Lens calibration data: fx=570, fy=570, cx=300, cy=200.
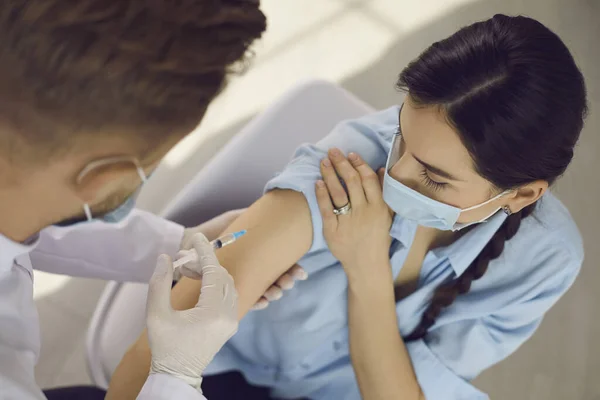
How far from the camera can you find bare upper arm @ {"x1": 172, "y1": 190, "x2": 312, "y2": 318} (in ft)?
3.40

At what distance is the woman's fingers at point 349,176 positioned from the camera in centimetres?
106

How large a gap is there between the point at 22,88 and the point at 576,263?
105 centimetres

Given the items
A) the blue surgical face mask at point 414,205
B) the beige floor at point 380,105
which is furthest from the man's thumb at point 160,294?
the beige floor at point 380,105

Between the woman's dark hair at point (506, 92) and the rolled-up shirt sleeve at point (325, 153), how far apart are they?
0.70 ft

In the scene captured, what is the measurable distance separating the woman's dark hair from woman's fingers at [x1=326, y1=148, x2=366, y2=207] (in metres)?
0.18

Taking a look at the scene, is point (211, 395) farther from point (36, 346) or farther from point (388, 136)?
point (388, 136)

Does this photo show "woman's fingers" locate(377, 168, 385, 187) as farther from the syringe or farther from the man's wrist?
the man's wrist

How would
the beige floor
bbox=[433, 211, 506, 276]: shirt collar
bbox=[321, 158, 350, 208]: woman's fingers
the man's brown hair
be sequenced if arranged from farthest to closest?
the beige floor → bbox=[433, 211, 506, 276]: shirt collar → bbox=[321, 158, 350, 208]: woman's fingers → the man's brown hair

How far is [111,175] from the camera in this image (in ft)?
2.34

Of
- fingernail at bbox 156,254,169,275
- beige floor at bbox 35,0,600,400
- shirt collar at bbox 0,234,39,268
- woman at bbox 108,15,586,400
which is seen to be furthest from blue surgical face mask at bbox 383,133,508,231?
beige floor at bbox 35,0,600,400

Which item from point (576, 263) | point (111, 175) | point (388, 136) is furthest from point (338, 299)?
point (111, 175)

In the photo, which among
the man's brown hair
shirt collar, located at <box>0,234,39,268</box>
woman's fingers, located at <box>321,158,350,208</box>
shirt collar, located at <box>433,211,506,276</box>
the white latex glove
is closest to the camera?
the man's brown hair

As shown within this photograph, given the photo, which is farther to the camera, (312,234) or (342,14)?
(342,14)

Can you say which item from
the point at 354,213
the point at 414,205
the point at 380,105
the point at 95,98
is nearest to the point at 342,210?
the point at 354,213
